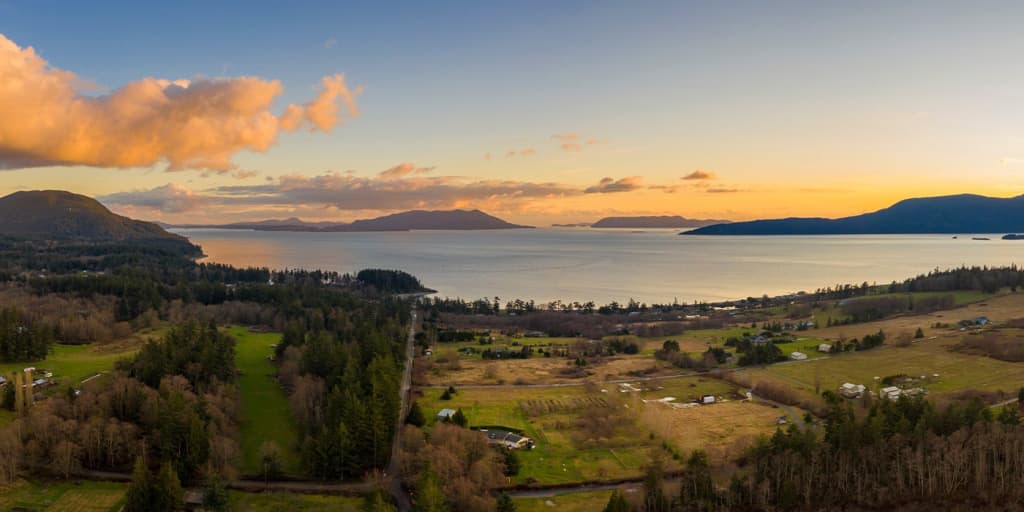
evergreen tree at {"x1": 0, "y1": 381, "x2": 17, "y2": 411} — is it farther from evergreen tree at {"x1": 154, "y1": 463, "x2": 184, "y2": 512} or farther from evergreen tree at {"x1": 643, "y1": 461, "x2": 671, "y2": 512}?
evergreen tree at {"x1": 643, "y1": 461, "x2": 671, "y2": 512}

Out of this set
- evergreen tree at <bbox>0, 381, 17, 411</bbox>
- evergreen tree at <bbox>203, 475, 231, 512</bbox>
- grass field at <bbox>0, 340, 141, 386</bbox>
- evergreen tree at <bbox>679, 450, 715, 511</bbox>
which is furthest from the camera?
grass field at <bbox>0, 340, 141, 386</bbox>

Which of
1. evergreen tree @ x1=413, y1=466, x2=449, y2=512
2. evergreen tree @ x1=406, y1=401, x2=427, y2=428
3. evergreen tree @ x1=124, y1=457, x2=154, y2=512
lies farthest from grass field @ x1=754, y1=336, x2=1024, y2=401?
evergreen tree @ x1=124, y1=457, x2=154, y2=512

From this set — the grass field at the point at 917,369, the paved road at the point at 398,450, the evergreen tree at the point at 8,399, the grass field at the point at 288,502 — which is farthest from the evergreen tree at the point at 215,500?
the grass field at the point at 917,369

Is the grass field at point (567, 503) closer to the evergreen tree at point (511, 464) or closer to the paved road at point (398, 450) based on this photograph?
the evergreen tree at point (511, 464)

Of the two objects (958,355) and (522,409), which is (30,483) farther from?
(958,355)

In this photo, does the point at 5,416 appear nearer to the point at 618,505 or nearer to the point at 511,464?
the point at 511,464

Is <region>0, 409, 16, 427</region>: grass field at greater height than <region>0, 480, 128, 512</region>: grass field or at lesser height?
greater

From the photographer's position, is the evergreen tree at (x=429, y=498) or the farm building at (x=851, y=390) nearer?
the evergreen tree at (x=429, y=498)
